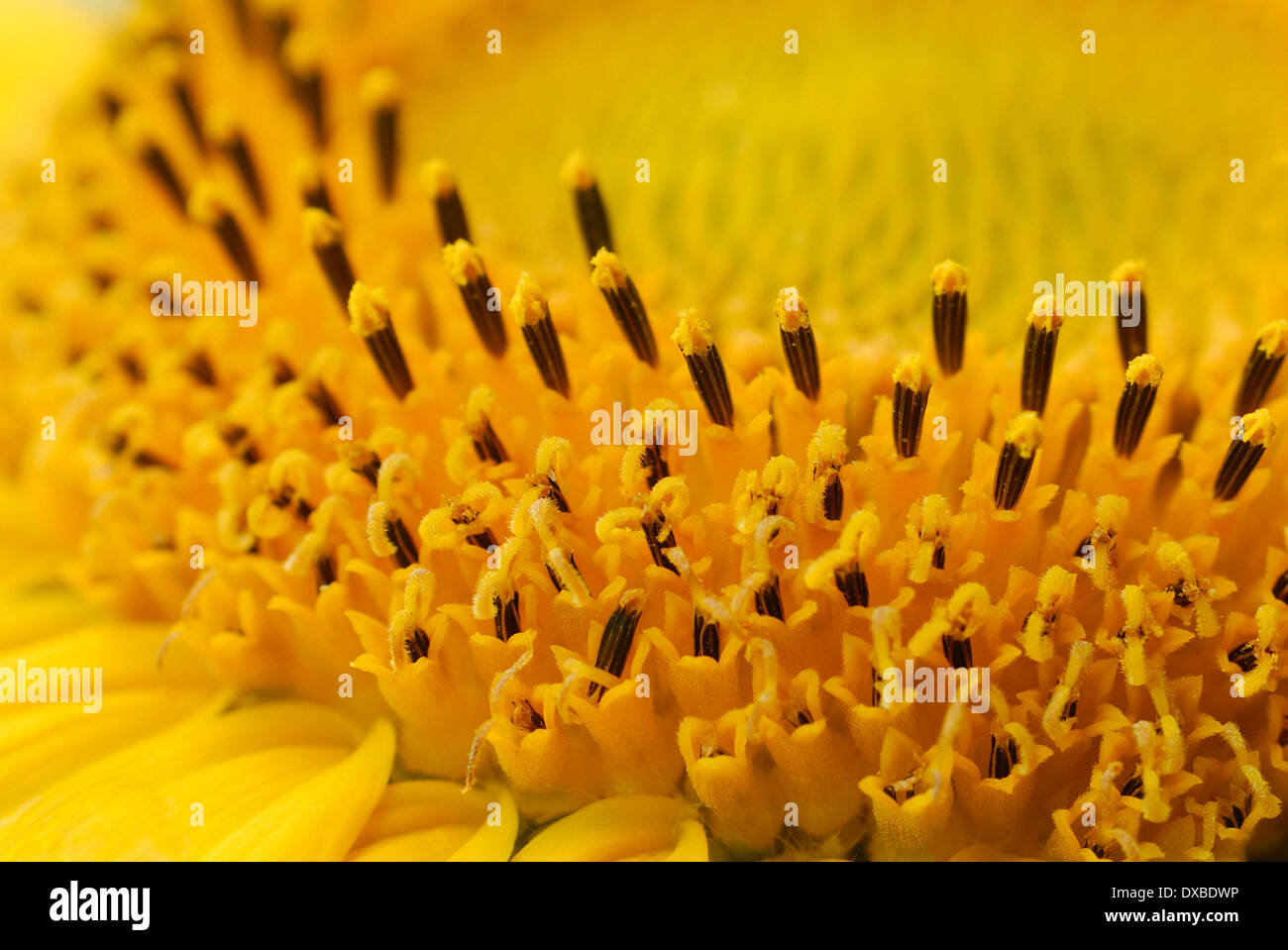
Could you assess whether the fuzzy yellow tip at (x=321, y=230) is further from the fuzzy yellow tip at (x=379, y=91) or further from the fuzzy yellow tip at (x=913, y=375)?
the fuzzy yellow tip at (x=913, y=375)

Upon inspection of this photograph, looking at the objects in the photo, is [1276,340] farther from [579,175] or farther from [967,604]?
[579,175]

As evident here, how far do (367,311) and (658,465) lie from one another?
2.38 feet

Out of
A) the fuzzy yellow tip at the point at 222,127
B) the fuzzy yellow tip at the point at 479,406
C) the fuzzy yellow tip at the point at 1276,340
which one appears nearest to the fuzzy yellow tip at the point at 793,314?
the fuzzy yellow tip at the point at 479,406

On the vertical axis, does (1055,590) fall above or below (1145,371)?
below

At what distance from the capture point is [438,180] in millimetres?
2855

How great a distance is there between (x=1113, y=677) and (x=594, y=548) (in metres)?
0.96

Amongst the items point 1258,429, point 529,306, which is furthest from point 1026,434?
point 529,306

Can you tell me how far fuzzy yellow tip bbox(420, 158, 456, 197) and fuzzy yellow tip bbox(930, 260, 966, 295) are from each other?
1137 mm

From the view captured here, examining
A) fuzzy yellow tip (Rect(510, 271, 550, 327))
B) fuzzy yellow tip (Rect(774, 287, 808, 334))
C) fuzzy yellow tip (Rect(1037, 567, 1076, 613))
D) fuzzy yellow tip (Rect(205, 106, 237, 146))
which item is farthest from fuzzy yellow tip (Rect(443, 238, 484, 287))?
fuzzy yellow tip (Rect(1037, 567, 1076, 613))

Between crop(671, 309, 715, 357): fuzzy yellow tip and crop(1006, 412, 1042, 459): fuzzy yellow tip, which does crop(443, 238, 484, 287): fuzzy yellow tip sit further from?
crop(1006, 412, 1042, 459): fuzzy yellow tip

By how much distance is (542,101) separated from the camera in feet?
11.8

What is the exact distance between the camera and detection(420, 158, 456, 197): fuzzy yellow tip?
9.37ft
